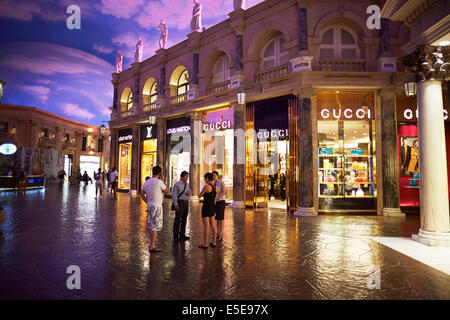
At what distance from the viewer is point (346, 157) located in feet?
38.3

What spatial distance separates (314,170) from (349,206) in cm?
216

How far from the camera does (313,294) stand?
3557 mm

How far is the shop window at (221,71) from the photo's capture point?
49.7ft

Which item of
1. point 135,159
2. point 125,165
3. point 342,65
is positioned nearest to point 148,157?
point 135,159

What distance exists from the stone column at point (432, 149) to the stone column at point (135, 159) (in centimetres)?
1756

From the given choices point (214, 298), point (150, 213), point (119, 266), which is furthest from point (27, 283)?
point (214, 298)

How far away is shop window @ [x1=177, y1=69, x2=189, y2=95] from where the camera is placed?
17344mm

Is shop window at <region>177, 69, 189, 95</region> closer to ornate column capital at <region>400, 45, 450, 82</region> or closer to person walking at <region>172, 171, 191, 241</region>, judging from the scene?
person walking at <region>172, 171, 191, 241</region>

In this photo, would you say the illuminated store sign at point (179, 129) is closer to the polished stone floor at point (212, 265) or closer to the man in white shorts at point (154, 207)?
the polished stone floor at point (212, 265)

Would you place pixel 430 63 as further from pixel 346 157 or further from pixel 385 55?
pixel 346 157

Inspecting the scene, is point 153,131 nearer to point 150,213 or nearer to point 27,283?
point 150,213

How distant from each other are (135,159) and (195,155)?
6.85 metres

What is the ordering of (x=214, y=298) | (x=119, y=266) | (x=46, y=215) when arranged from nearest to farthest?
(x=214, y=298)
(x=119, y=266)
(x=46, y=215)

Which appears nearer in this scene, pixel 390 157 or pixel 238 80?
pixel 390 157
